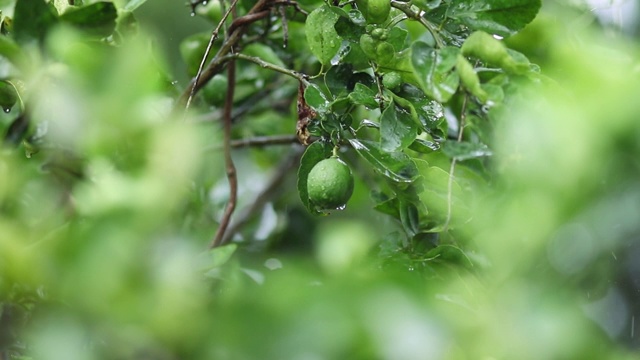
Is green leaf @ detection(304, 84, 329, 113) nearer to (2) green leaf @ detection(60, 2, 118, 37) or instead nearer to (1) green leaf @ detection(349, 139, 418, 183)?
(1) green leaf @ detection(349, 139, 418, 183)

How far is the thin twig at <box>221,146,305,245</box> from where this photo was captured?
1.38 metres

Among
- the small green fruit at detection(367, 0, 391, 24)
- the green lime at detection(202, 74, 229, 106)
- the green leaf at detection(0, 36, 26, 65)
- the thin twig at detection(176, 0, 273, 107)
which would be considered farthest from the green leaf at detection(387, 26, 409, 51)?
the green lime at detection(202, 74, 229, 106)

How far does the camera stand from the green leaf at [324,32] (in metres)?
0.83

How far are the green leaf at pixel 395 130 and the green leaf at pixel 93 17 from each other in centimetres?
28

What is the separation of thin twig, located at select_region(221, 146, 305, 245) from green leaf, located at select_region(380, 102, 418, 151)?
2.03 feet

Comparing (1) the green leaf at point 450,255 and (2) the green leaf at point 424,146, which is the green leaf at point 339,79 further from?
(1) the green leaf at point 450,255

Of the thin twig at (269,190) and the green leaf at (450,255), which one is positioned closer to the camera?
the green leaf at (450,255)

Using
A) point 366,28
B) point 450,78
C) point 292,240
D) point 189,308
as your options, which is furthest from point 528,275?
point 292,240

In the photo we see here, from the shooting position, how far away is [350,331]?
1.21 feet

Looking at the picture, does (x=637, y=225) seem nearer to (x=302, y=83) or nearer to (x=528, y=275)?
(x=528, y=275)

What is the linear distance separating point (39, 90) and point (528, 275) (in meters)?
0.38

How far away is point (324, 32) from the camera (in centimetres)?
83

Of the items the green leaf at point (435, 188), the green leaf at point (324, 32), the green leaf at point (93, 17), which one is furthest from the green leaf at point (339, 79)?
the green leaf at point (93, 17)

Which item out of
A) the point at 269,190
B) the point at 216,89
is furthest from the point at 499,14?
the point at 269,190
